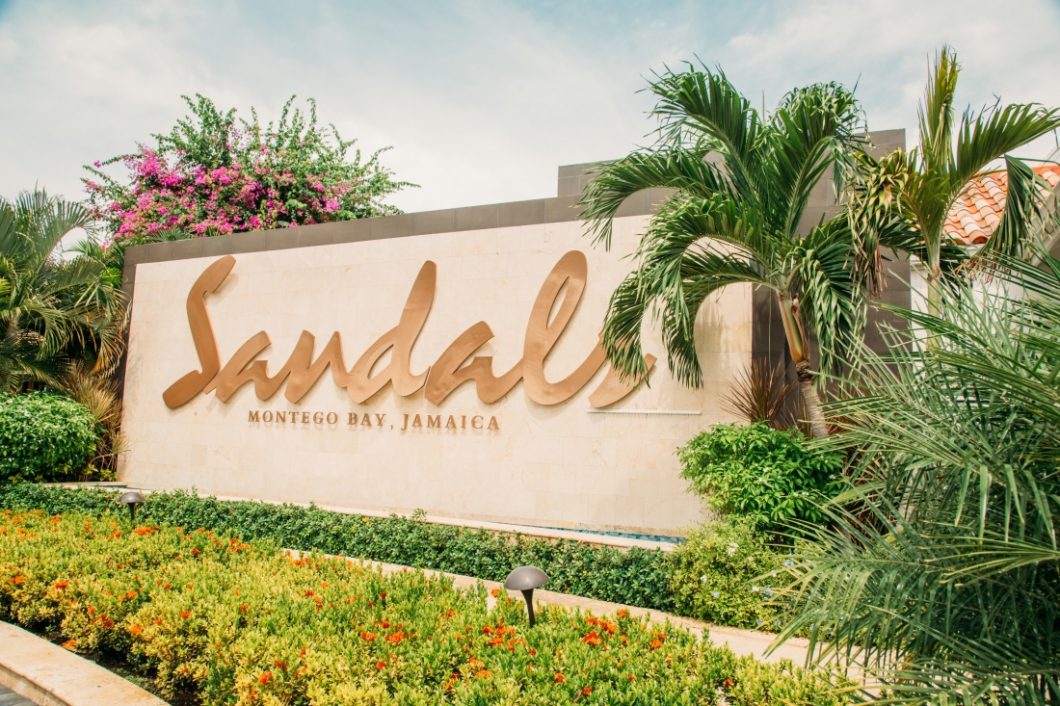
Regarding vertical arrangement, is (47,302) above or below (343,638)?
above

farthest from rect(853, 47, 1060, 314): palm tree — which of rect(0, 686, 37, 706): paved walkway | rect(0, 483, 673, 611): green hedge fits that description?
rect(0, 686, 37, 706): paved walkway

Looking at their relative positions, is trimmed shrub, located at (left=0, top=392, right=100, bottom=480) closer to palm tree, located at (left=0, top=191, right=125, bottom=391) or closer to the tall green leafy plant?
palm tree, located at (left=0, top=191, right=125, bottom=391)

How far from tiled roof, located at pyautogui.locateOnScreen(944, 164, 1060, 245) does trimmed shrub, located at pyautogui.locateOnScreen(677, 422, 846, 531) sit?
3.35 metres

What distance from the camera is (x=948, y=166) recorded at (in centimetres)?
618

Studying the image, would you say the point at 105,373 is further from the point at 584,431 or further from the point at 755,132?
the point at 755,132

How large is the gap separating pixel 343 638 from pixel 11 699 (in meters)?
2.10

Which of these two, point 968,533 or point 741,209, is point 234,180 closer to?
point 741,209

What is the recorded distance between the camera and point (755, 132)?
7.47 m

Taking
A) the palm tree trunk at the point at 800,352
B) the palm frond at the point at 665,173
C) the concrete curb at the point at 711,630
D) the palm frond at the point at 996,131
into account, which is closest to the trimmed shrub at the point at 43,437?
the concrete curb at the point at 711,630

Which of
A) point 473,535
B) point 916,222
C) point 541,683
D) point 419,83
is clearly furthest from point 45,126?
point 916,222

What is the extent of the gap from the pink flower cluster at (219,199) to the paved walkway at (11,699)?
1472cm

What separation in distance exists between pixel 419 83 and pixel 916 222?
21.5 feet

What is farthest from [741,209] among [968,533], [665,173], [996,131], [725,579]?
[968,533]

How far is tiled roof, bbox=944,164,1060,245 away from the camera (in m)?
8.60
